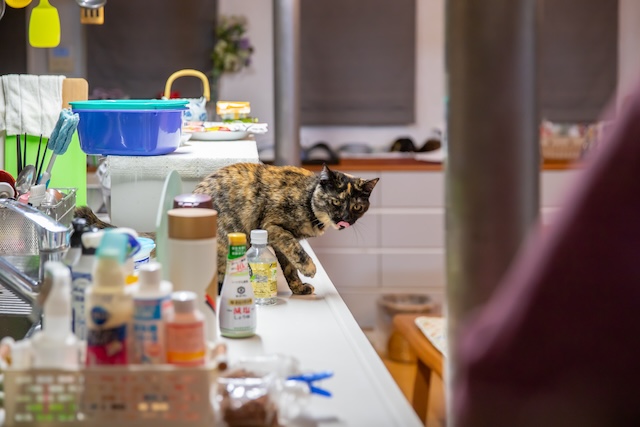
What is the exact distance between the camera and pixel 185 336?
3.51 feet

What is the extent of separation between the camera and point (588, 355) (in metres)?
0.50

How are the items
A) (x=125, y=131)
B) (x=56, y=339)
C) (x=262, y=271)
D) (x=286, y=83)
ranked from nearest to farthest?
(x=56, y=339)
(x=262, y=271)
(x=125, y=131)
(x=286, y=83)

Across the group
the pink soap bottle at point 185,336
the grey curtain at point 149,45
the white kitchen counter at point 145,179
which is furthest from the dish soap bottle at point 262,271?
the grey curtain at point 149,45

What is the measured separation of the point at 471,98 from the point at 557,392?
0.87 ft

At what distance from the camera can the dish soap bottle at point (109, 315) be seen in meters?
1.05

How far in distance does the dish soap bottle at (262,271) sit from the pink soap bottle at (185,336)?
848 millimetres

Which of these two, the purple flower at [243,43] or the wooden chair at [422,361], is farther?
the purple flower at [243,43]

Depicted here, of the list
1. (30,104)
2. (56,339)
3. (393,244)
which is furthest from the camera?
(393,244)

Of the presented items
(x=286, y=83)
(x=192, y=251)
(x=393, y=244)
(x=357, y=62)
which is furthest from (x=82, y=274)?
(x=357, y=62)

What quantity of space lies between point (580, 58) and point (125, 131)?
412cm

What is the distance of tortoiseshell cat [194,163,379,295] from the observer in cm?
209

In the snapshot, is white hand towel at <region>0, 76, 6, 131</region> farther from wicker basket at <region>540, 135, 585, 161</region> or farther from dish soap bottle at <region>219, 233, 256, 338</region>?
wicker basket at <region>540, 135, 585, 161</region>

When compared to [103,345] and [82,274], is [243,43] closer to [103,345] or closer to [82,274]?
[82,274]

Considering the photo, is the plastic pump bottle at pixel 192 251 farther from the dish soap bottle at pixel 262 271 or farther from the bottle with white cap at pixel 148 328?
the dish soap bottle at pixel 262 271
